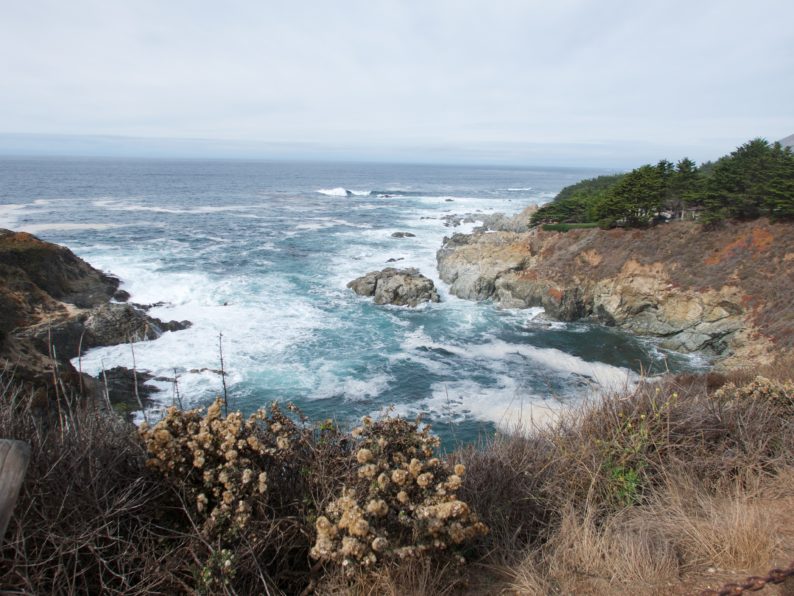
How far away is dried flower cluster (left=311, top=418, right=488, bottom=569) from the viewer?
315cm

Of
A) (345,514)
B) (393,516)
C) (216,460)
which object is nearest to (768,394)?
(393,516)

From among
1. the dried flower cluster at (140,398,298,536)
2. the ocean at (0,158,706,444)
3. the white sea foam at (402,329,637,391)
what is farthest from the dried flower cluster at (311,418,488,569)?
the white sea foam at (402,329,637,391)

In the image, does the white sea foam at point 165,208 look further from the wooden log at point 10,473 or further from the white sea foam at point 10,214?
the wooden log at point 10,473

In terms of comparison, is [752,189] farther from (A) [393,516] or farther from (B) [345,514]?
(B) [345,514]

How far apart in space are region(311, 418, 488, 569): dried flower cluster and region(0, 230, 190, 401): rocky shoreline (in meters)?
12.3

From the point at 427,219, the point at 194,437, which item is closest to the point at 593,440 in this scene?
the point at 194,437

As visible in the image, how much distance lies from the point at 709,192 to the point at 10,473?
33574 mm

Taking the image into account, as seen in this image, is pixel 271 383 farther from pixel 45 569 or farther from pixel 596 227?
pixel 596 227

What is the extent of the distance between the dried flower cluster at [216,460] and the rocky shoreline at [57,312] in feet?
36.5

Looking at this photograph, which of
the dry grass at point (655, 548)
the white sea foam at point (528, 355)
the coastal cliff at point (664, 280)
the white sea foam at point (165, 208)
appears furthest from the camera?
the white sea foam at point (165, 208)

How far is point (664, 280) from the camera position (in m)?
26.6

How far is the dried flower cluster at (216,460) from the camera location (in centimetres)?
354

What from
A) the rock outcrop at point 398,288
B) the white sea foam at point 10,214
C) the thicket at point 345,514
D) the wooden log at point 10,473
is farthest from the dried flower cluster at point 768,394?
the white sea foam at point 10,214

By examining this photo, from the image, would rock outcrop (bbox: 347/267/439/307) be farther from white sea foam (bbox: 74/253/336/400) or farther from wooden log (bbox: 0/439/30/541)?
wooden log (bbox: 0/439/30/541)
